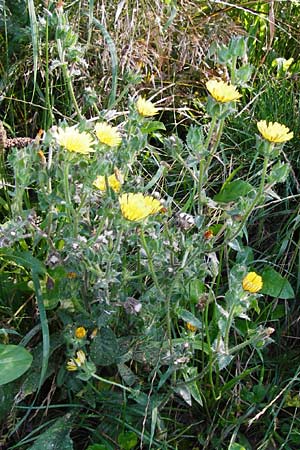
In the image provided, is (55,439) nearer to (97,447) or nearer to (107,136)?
(97,447)

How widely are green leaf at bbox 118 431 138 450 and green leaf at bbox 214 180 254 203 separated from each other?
0.55 meters

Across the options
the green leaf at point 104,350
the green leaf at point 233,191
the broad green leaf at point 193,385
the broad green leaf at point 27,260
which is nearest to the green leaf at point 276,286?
the green leaf at point 233,191

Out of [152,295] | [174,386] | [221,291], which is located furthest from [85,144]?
[221,291]

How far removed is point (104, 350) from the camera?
1.28 metres

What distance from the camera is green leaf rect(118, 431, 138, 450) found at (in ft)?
4.19

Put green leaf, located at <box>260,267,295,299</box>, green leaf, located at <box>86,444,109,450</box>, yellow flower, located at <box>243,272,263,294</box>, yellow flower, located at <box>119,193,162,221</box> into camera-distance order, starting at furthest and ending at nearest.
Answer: green leaf, located at <box>260,267,295,299</box>
green leaf, located at <box>86,444,109,450</box>
yellow flower, located at <box>243,272,263,294</box>
yellow flower, located at <box>119,193,162,221</box>

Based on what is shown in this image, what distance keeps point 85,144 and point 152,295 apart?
32cm

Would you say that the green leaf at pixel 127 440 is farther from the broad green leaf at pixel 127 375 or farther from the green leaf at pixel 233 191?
the green leaf at pixel 233 191

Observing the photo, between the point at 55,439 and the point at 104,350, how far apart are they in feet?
0.60

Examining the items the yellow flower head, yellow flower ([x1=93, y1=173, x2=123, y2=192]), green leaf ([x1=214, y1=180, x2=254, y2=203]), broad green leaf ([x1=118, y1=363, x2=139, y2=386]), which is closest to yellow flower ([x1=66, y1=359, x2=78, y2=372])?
the yellow flower head

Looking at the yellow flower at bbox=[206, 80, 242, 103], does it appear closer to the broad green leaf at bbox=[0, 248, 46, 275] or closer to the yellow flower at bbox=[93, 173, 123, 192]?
the yellow flower at bbox=[93, 173, 123, 192]

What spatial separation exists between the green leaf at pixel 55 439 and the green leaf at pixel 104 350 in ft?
0.46

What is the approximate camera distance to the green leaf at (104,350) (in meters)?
1.28

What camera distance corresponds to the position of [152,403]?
129cm
